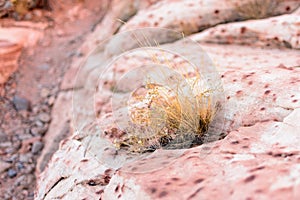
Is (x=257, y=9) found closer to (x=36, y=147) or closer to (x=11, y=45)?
(x=36, y=147)

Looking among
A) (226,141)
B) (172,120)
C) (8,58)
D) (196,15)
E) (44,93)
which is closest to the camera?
(226,141)

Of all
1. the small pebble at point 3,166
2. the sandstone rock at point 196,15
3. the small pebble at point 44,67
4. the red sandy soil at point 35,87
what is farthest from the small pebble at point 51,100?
the sandstone rock at point 196,15

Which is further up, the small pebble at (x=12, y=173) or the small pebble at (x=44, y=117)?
the small pebble at (x=44, y=117)

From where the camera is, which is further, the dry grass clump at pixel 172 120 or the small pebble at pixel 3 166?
the small pebble at pixel 3 166

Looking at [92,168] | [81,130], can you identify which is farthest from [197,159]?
[81,130]

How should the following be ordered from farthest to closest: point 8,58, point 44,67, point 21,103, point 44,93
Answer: point 44,67
point 8,58
point 44,93
point 21,103

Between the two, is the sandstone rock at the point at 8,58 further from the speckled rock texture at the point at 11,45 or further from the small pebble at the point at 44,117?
the small pebble at the point at 44,117

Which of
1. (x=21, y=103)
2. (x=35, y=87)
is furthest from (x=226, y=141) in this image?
(x=35, y=87)
